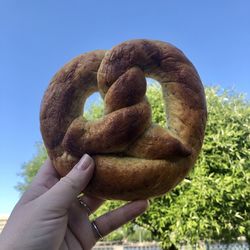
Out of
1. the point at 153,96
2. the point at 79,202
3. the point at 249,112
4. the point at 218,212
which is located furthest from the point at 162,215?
the point at 79,202

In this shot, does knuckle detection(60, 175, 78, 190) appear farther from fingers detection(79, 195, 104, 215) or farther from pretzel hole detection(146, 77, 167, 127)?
pretzel hole detection(146, 77, 167, 127)

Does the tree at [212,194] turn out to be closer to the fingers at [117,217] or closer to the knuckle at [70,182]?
the fingers at [117,217]

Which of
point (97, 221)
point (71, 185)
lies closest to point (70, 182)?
point (71, 185)

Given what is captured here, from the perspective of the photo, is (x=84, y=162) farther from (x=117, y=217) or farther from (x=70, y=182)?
(x=117, y=217)

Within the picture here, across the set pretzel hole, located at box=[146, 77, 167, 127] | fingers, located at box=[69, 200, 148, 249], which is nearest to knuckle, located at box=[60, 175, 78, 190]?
fingers, located at box=[69, 200, 148, 249]

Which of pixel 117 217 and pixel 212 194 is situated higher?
pixel 117 217

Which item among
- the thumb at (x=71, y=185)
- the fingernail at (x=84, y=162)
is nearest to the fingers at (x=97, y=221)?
the thumb at (x=71, y=185)
